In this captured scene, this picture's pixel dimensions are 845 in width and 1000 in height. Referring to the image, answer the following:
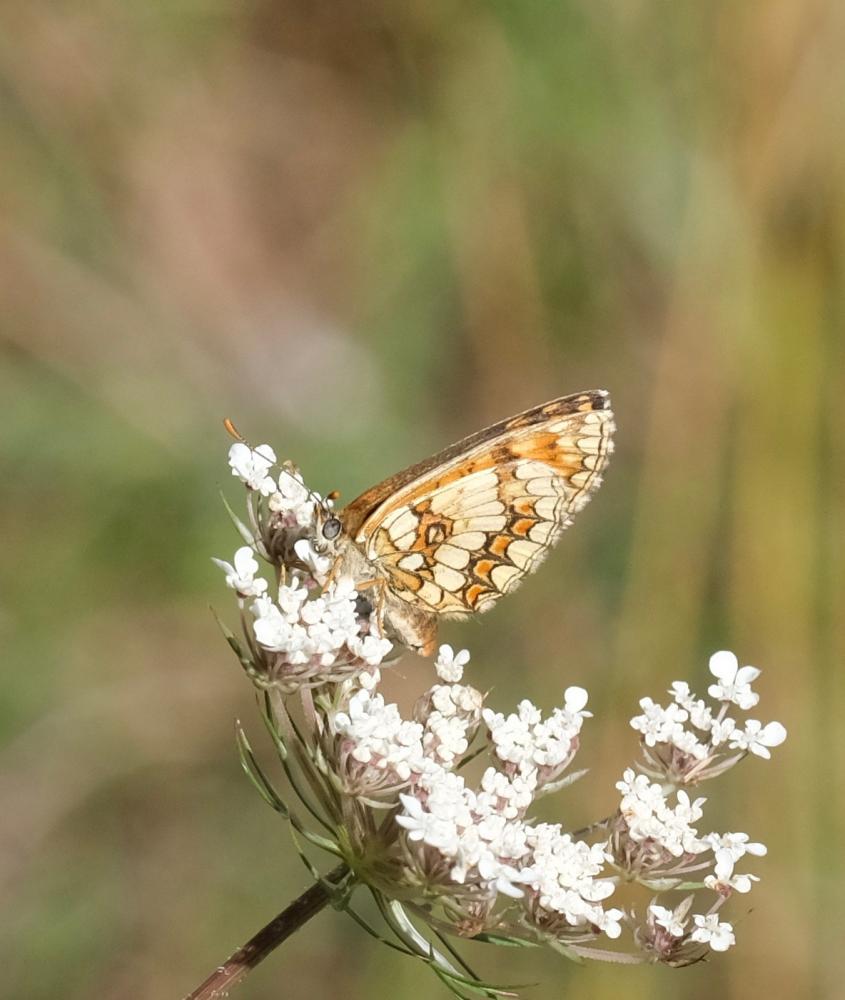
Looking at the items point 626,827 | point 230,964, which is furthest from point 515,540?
point 230,964

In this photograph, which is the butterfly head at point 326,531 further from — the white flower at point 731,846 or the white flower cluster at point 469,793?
the white flower at point 731,846

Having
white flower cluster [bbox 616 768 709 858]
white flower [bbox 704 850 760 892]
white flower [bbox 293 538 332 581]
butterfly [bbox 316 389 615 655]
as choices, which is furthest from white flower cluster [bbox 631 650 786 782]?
white flower [bbox 293 538 332 581]

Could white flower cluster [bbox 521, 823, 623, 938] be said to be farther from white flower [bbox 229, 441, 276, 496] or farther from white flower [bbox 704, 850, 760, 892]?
white flower [bbox 229, 441, 276, 496]

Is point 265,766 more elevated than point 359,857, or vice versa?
point 265,766

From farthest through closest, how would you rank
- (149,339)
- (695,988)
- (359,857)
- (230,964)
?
(149,339)
(695,988)
(359,857)
(230,964)

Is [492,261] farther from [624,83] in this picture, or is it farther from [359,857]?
[359,857]

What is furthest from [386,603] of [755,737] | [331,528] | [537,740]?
[755,737]
